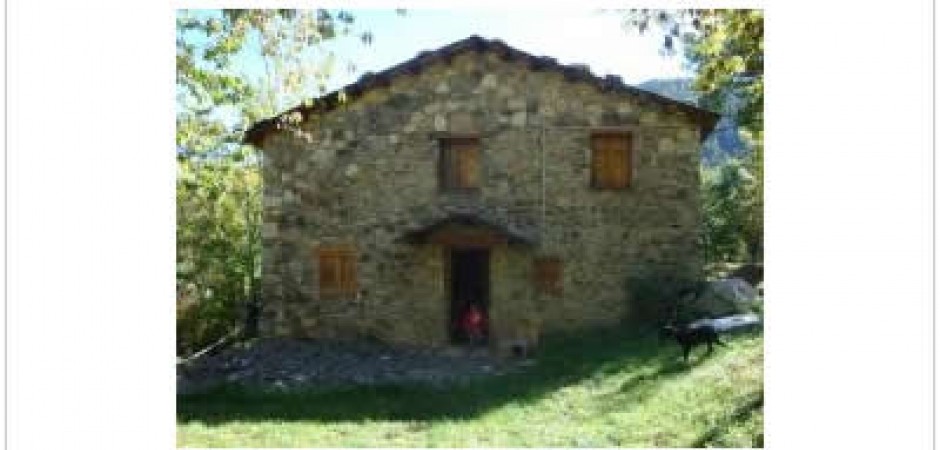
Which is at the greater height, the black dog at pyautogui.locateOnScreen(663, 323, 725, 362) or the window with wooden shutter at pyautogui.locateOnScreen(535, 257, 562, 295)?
the window with wooden shutter at pyautogui.locateOnScreen(535, 257, 562, 295)

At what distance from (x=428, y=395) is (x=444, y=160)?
17.5 ft

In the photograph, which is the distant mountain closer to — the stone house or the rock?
the stone house

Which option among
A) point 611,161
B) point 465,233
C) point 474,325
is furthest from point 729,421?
point 611,161

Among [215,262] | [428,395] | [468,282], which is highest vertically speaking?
[215,262]

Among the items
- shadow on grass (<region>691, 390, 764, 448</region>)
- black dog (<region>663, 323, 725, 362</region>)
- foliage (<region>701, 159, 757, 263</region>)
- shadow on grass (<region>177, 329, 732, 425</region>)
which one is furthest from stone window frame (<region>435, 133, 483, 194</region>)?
foliage (<region>701, 159, 757, 263</region>)

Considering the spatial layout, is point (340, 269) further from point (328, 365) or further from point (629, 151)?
point (629, 151)

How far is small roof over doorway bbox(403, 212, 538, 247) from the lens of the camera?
15242 mm

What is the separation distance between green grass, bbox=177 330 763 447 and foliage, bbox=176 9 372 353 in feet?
11.2

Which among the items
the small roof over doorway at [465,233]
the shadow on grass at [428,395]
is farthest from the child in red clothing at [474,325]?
the shadow on grass at [428,395]

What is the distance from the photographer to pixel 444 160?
16203mm

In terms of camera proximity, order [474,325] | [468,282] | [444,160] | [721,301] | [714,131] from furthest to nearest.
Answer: [468,282], [714,131], [444,160], [721,301], [474,325]

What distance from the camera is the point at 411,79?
16094 millimetres

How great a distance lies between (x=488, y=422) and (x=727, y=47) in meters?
4.52

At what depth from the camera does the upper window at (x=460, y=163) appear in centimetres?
1616
